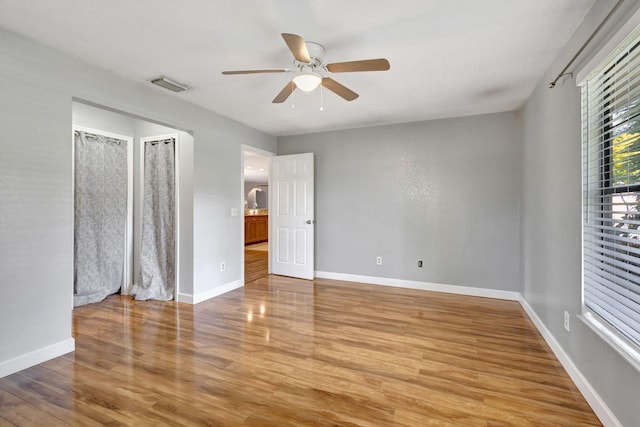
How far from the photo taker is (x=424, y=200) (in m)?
4.29

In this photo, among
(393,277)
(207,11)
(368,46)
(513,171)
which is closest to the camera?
(207,11)

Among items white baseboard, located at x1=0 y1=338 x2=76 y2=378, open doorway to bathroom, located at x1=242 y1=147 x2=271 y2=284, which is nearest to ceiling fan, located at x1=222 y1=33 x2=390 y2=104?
open doorway to bathroom, located at x1=242 y1=147 x2=271 y2=284

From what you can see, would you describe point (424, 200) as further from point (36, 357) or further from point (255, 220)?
point (255, 220)

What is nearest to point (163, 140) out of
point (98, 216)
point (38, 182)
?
point (98, 216)

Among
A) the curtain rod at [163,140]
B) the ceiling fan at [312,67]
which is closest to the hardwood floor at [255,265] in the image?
the curtain rod at [163,140]

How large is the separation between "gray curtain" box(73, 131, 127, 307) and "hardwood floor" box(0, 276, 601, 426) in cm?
45

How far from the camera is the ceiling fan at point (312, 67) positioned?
72.8 inches

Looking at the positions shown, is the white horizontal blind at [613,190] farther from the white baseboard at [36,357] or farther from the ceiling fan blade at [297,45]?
the white baseboard at [36,357]

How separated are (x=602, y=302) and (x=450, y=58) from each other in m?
2.00

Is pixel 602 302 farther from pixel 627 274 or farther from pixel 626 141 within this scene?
pixel 626 141

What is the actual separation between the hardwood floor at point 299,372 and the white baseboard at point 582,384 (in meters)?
0.05

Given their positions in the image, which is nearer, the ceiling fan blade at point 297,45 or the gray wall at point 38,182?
the ceiling fan blade at point 297,45

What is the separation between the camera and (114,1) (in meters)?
1.83

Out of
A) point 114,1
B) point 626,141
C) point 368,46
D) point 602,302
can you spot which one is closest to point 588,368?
point 602,302
